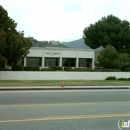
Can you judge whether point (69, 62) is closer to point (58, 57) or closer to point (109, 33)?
point (58, 57)

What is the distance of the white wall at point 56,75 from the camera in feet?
98.9

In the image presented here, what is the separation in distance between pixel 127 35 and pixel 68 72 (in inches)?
1345

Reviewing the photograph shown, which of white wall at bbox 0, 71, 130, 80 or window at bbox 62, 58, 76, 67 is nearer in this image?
white wall at bbox 0, 71, 130, 80

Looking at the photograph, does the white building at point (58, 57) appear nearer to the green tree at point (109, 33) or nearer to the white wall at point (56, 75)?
the green tree at point (109, 33)

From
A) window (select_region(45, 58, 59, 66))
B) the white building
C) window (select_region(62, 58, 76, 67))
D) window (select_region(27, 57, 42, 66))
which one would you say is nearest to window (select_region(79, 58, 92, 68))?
the white building

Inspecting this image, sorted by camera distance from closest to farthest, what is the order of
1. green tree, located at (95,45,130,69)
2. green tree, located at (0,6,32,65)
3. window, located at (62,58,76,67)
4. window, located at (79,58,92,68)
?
green tree, located at (0,6,32,65) → green tree, located at (95,45,130,69) → window, located at (62,58,76,67) → window, located at (79,58,92,68)

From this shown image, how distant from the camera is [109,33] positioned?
6462cm

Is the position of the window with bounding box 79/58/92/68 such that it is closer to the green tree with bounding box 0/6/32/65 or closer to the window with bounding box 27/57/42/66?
the window with bounding box 27/57/42/66

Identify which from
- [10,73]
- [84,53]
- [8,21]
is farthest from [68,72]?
[84,53]

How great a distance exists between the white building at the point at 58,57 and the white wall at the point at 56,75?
18349mm

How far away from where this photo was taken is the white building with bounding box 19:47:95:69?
1959 inches

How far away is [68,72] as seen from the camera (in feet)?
105

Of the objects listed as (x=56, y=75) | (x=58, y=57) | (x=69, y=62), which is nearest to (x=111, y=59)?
(x=56, y=75)

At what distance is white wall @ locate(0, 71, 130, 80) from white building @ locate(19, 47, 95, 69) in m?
18.3
